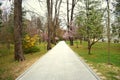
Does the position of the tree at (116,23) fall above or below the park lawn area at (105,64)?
above

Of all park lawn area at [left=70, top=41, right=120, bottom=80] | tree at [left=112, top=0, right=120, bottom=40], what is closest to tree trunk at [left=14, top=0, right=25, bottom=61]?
park lawn area at [left=70, top=41, right=120, bottom=80]

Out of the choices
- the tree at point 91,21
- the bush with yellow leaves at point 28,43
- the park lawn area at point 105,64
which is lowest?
the park lawn area at point 105,64

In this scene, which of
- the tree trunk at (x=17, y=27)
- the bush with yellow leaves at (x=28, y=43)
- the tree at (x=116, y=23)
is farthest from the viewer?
the tree at (x=116, y=23)

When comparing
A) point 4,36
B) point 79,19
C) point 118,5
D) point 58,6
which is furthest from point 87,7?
point 58,6

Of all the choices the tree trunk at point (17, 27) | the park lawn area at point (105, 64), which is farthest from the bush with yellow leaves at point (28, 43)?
the tree trunk at point (17, 27)

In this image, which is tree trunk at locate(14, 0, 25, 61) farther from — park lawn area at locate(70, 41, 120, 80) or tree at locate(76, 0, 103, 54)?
tree at locate(76, 0, 103, 54)

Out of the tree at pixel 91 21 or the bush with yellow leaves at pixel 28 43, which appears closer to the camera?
the tree at pixel 91 21

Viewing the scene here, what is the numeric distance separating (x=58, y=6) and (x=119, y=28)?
20221mm

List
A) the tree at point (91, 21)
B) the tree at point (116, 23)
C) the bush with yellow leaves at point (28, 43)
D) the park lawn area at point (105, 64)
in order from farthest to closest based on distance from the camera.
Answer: the tree at point (116, 23) → the bush with yellow leaves at point (28, 43) → the tree at point (91, 21) → the park lawn area at point (105, 64)

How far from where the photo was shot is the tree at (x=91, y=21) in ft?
80.2

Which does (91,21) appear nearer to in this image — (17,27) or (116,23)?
(17,27)

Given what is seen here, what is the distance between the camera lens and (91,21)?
81.5ft

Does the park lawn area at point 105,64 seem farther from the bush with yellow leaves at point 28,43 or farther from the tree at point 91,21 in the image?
the bush with yellow leaves at point 28,43

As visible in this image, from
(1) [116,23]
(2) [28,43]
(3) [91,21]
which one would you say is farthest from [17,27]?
(1) [116,23]
